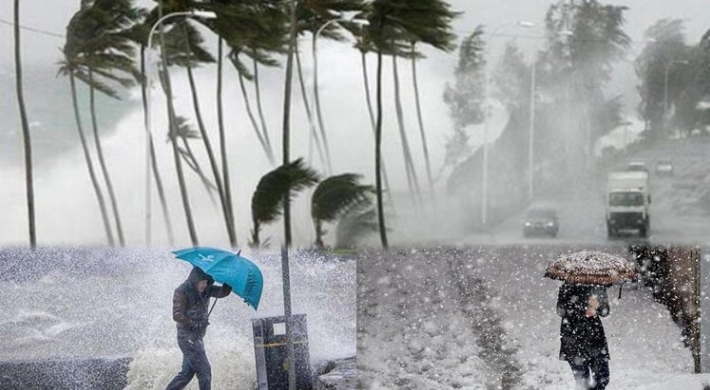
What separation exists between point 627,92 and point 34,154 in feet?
8.11

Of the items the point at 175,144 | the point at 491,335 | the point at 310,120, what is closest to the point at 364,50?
the point at 310,120

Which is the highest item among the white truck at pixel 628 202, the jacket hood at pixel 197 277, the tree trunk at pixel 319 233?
the white truck at pixel 628 202

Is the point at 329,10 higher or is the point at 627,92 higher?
the point at 329,10

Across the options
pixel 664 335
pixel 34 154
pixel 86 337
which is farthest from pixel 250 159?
pixel 664 335

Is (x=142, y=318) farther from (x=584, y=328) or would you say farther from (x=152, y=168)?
(x=584, y=328)

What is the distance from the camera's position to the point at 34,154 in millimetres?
4875

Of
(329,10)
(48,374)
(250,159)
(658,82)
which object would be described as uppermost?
(329,10)

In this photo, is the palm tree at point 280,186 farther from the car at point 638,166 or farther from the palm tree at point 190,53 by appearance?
the car at point 638,166

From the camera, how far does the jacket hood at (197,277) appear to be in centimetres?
518

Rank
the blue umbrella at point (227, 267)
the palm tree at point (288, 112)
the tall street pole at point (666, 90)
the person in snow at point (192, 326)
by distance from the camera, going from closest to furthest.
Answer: the tall street pole at point (666, 90) < the palm tree at point (288, 112) < the blue umbrella at point (227, 267) < the person in snow at point (192, 326)

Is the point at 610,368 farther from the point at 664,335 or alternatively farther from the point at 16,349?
the point at 16,349

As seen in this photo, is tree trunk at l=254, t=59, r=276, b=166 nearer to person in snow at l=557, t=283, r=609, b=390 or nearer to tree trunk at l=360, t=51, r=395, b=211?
tree trunk at l=360, t=51, r=395, b=211

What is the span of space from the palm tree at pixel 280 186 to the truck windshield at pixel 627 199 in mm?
1244

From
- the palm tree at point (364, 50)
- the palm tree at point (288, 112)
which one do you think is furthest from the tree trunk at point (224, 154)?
the palm tree at point (364, 50)
